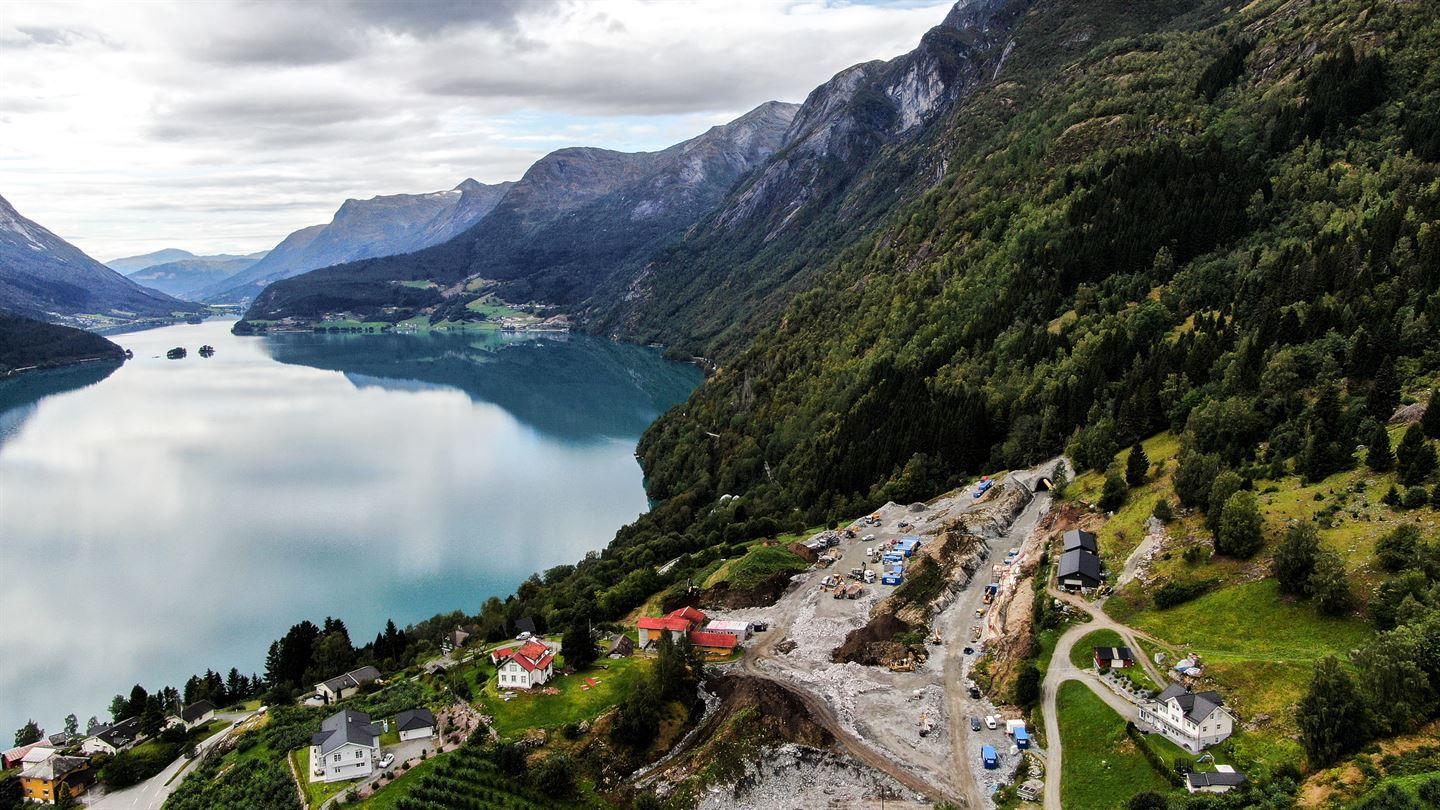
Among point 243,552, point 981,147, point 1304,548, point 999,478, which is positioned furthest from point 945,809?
point 981,147

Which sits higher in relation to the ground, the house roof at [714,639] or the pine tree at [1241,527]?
the pine tree at [1241,527]

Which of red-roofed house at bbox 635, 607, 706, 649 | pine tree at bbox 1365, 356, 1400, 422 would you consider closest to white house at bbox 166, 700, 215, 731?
red-roofed house at bbox 635, 607, 706, 649

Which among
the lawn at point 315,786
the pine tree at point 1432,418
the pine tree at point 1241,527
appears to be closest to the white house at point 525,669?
the lawn at point 315,786

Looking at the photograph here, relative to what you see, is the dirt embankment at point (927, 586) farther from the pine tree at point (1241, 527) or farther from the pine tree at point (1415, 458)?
the pine tree at point (1415, 458)

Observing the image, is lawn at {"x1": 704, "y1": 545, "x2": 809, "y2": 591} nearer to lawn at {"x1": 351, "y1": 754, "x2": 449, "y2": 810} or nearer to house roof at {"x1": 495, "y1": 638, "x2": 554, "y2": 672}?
house roof at {"x1": 495, "y1": 638, "x2": 554, "y2": 672}

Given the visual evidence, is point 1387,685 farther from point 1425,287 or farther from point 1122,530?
point 1425,287

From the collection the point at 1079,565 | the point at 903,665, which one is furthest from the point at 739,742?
the point at 1079,565

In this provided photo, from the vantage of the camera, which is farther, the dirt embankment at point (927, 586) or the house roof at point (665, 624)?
the house roof at point (665, 624)
